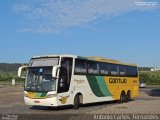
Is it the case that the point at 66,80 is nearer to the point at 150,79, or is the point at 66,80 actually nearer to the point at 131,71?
the point at 131,71

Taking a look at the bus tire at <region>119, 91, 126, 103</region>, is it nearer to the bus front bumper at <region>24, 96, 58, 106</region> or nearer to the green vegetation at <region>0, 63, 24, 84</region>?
the bus front bumper at <region>24, 96, 58, 106</region>

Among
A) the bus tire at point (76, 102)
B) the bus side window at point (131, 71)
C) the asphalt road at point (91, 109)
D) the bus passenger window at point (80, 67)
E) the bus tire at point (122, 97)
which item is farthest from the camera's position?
the bus side window at point (131, 71)

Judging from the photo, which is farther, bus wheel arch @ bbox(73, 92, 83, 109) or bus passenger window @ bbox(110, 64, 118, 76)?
bus passenger window @ bbox(110, 64, 118, 76)

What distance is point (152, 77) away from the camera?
9281 cm

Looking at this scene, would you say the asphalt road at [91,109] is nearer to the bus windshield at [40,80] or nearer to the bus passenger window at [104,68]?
the bus windshield at [40,80]

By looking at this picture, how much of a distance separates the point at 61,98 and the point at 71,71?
70.7 inches

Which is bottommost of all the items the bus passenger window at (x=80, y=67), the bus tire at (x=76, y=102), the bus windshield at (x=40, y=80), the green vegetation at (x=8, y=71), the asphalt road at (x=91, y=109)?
the asphalt road at (x=91, y=109)

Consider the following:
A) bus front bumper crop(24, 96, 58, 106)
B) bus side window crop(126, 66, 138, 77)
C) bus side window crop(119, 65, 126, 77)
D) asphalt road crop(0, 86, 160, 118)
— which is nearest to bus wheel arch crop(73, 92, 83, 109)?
asphalt road crop(0, 86, 160, 118)

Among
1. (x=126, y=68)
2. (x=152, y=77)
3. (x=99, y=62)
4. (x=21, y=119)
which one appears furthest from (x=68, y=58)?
(x=152, y=77)

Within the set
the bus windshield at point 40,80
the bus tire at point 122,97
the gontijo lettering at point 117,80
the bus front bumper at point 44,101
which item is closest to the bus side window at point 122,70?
the gontijo lettering at point 117,80

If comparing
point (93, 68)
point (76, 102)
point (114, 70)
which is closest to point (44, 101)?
point (76, 102)

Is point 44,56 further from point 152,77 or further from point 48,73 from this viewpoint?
point 152,77

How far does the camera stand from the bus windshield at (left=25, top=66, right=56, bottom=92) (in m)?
22.0

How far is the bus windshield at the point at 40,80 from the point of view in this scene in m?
22.0
